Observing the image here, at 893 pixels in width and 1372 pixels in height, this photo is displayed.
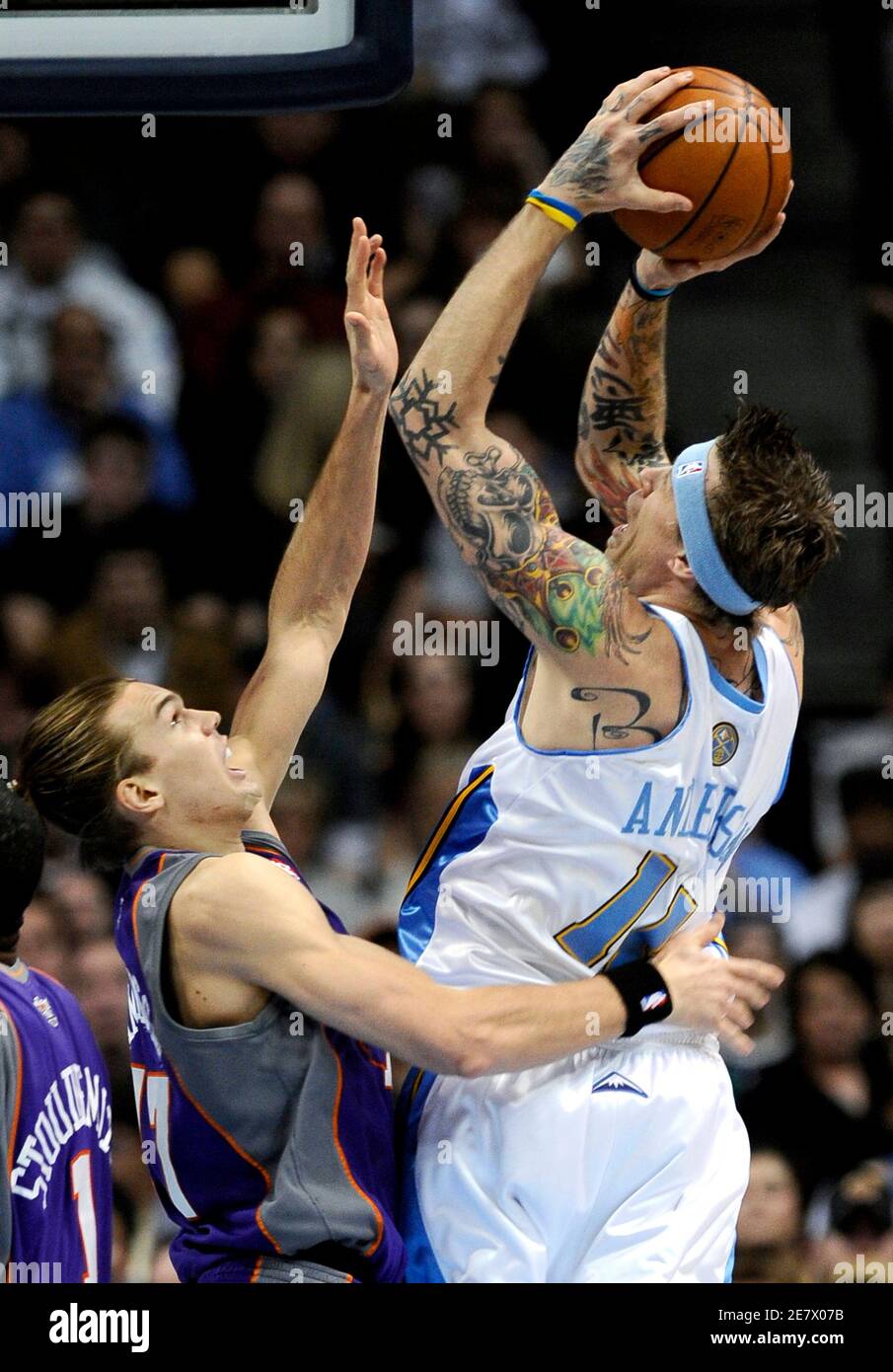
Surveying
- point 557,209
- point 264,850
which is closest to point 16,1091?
point 264,850

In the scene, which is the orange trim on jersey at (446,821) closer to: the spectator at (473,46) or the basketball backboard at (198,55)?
the basketball backboard at (198,55)

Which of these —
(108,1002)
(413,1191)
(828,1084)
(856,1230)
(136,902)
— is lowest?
(856,1230)

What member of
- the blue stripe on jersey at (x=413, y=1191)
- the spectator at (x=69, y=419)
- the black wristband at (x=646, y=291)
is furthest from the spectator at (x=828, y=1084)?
the spectator at (x=69, y=419)

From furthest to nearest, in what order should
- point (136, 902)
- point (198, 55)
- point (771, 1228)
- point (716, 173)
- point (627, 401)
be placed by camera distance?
point (771, 1228), point (627, 401), point (716, 173), point (136, 902), point (198, 55)

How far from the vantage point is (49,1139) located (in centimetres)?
349

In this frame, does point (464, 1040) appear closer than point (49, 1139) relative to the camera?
Yes

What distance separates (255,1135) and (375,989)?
37 centimetres

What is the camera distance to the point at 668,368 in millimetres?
7203

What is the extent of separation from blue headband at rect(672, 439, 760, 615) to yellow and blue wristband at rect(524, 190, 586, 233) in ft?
1.69

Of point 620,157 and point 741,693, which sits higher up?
point 620,157

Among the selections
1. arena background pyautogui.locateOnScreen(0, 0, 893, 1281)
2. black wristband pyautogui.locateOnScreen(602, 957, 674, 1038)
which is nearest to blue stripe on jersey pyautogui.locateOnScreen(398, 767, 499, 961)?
black wristband pyautogui.locateOnScreen(602, 957, 674, 1038)

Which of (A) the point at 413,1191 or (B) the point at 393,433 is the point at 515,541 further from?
(B) the point at 393,433
